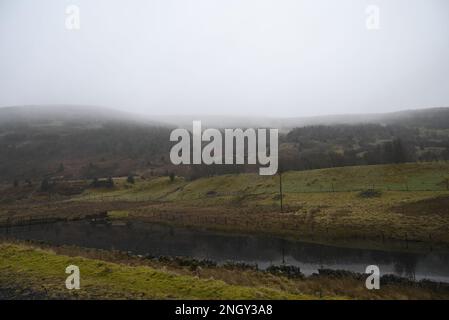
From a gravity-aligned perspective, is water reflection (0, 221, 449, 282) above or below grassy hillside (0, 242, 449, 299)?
below

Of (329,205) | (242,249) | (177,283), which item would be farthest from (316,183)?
(177,283)

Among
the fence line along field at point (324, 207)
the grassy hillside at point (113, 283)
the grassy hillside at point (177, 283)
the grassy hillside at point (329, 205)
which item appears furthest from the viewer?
the grassy hillside at point (329, 205)

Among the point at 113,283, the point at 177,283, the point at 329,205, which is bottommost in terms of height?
the point at 329,205

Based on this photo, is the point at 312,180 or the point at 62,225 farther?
the point at 312,180

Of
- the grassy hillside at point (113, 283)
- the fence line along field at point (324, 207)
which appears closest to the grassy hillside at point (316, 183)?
the fence line along field at point (324, 207)

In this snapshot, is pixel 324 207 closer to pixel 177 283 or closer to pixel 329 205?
pixel 329 205

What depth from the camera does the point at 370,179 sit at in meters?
63.8

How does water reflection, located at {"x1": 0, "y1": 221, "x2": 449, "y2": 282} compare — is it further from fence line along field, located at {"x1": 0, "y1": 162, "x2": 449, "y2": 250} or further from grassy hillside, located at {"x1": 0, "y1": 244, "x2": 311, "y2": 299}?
grassy hillside, located at {"x1": 0, "y1": 244, "x2": 311, "y2": 299}

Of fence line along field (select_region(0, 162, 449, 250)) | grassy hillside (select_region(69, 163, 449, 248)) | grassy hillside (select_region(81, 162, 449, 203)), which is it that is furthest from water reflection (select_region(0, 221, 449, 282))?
grassy hillside (select_region(81, 162, 449, 203))

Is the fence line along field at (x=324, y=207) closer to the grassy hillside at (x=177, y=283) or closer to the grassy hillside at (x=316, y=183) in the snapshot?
the grassy hillside at (x=316, y=183)

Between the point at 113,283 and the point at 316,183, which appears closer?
the point at 113,283
